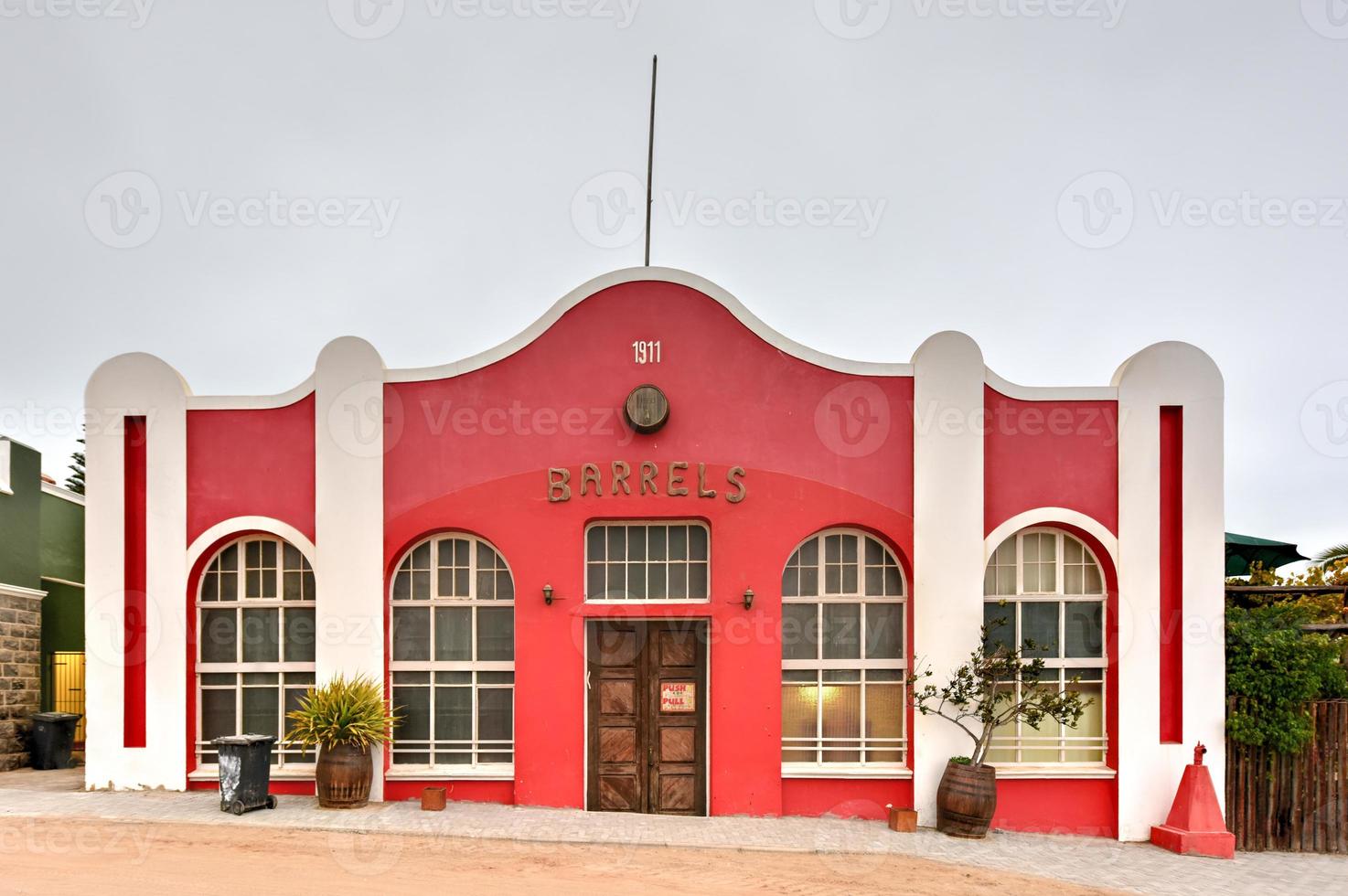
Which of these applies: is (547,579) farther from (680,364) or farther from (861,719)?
(861,719)

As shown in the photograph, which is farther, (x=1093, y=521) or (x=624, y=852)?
(x=1093, y=521)

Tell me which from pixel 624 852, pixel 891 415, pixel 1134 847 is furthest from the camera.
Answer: pixel 891 415

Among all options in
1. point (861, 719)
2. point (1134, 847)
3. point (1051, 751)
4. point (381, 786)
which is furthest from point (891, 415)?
point (381, 786)

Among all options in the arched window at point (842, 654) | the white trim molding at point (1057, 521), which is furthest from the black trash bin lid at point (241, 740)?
the white trim molding at point (1057, 521)

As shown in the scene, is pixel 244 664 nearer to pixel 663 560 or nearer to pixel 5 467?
pixel 663 560

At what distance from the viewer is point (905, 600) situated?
1072cm

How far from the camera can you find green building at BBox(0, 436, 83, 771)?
1349 cm

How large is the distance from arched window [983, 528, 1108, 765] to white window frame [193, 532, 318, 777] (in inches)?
331

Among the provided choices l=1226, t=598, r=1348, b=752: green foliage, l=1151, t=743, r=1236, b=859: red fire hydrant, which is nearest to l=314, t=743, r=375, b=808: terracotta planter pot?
l=1151, t=743, r=1236, b=859: red fire hydrant

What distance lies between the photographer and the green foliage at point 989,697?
10.0 metres

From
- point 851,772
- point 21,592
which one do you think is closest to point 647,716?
point 851,772

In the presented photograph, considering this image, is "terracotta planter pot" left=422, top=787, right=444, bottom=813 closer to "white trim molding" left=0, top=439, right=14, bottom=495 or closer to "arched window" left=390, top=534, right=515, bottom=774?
"arched window" left=390, top=534, right=515, bottom=774

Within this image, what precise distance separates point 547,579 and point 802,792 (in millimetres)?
3953

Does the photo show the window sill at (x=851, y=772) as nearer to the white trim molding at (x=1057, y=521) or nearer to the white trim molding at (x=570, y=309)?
the white trim molding at (x=1057, y=521)
